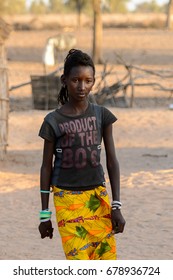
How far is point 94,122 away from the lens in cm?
400

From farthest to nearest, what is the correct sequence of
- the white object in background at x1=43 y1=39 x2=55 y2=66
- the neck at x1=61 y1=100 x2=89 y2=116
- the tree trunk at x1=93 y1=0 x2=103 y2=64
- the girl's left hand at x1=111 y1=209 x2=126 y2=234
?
1. the tree trunk at x1=93 y1=0 x2=103 y2=64
2. the white object in background at x1=43 y1=39 x2=55 y2=66
3. the neck at x1=61 y1=100 x2=89 y2=116
4. the girl's left hand at x1=111 y1=209 x2=126 y2=234

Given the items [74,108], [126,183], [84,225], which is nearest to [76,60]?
[74,108]

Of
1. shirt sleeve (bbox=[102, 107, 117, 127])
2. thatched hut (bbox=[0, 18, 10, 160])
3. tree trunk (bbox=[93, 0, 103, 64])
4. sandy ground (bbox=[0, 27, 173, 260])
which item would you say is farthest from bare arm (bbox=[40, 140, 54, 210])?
tree trunk (bbox=[93, 0, 103, 64])

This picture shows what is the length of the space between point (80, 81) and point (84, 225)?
667 millimetres

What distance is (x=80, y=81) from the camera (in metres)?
3.95

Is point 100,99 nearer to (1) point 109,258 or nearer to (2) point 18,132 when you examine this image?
(2) point 18,132

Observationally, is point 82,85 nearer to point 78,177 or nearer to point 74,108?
point 74,108

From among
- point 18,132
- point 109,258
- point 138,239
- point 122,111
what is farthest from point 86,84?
point 122,111

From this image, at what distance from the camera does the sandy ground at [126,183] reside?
6.66 meters

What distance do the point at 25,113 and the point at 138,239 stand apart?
32.2 feet

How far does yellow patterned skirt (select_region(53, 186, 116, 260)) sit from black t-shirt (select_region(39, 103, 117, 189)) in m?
0.06

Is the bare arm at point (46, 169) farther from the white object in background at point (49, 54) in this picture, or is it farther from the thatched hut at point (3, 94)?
the white object in background at point (49, 54)

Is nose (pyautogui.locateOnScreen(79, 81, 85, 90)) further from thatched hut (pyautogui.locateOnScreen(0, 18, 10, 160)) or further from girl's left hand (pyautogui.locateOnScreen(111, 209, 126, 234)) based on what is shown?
thatched hut (pyautogui.locateOnScreen(0, 18, 10, 160))

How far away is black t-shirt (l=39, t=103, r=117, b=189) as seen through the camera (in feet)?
13.0
